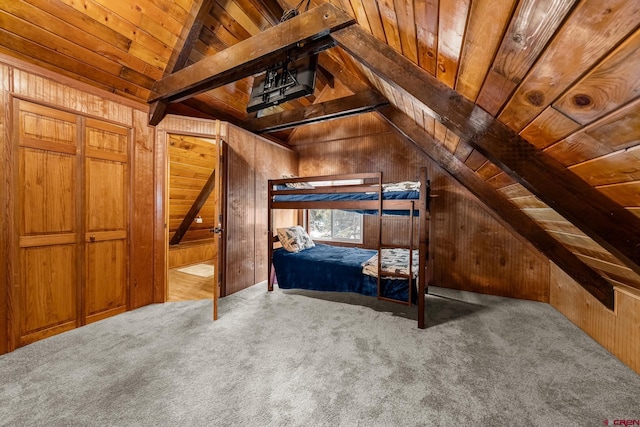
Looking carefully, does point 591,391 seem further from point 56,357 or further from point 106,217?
point 106,217

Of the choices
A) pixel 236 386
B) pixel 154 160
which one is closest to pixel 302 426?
pixel 236 386

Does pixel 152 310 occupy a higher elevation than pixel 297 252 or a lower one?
lower

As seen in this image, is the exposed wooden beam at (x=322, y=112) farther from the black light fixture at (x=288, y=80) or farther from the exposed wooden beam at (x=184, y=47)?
the exposed wooden beam at (x=184, y=47)

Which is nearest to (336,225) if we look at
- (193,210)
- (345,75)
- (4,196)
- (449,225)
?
(449,225)

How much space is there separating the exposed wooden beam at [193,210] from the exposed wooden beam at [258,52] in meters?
2.13

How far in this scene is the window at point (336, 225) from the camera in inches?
163

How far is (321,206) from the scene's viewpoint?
2.90m

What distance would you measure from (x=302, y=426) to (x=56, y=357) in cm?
202

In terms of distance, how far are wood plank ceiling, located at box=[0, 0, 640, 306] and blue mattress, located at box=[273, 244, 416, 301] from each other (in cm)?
148

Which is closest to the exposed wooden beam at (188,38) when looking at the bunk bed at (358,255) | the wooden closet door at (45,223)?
the wooden closet door at (45,223)

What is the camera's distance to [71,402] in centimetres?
136

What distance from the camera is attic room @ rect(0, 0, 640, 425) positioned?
87 centimetres

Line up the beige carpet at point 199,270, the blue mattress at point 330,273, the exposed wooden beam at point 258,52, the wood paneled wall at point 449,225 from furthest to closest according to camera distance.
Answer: the beige carpet at point 199,270 → the wood paneled wall at point 449,225 → the blue mattress at point 330,273 → the exposed wooden beam at point 258,52

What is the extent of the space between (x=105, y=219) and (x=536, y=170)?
11.5 feet
